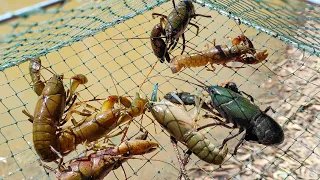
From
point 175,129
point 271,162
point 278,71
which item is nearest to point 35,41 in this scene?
point 175,129

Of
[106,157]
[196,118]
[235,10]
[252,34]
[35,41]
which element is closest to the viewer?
[106,157]

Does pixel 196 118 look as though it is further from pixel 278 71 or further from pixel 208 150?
pixel 278 71

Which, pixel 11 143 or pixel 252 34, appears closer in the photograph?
pixel 11 143

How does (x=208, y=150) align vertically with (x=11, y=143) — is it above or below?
below

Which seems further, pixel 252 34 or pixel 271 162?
pixel 252 34

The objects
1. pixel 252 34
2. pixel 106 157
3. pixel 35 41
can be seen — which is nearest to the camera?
pixel 106 157

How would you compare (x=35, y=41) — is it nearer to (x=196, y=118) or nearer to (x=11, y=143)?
(x=11, y=143)

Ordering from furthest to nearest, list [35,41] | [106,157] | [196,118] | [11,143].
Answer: [11,143]
[35,41]
[196,118]
[106,157]

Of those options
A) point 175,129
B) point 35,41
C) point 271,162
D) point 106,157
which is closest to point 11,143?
point 35,41

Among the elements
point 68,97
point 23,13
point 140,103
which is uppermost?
point 23,13
